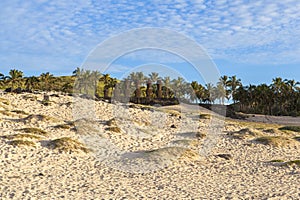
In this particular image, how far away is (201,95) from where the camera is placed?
93.6m

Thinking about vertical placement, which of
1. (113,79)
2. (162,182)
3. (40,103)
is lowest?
(162,182)

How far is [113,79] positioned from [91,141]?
68.5 metres

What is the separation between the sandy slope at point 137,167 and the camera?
16.1m

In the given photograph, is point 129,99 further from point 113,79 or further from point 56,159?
point 56,159

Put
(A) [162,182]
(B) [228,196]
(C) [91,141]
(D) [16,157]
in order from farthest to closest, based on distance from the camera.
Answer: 1. (C) [91,141]
2. (D) [16,157]
3. (A) [162,182]
4. (B) [228,196]

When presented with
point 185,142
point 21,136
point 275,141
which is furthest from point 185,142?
point 21,136

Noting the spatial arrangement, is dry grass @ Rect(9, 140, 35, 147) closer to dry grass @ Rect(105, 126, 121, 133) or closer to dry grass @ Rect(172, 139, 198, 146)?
dry grass @ Rect(105, 126, 121, 133)

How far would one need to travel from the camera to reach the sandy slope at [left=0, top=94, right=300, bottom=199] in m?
16.1

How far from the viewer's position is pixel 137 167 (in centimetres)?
2147

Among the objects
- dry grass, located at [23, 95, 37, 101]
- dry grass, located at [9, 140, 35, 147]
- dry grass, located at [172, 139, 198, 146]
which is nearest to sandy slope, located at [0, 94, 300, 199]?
dry grass, located at [172, 139, 198, 146]

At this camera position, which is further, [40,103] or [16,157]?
[40,103]

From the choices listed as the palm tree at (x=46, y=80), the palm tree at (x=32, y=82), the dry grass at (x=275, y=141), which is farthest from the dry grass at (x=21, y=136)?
the palm tree at (x=46, y=80)

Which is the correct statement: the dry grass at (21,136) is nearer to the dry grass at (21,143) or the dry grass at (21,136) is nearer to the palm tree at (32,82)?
the dry grass at (21,143)

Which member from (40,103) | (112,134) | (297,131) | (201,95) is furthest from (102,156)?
(201,95)
